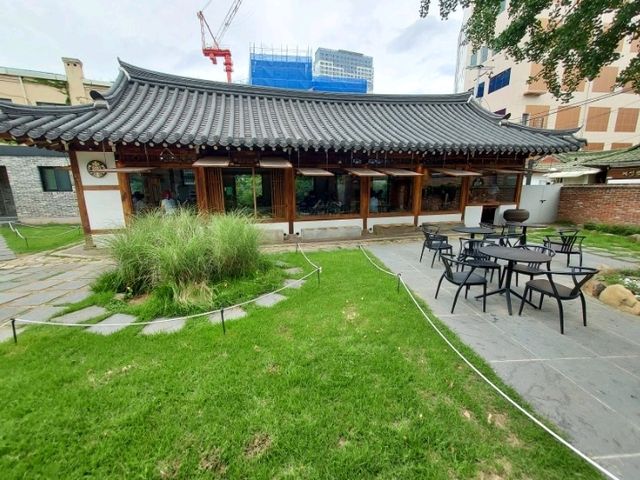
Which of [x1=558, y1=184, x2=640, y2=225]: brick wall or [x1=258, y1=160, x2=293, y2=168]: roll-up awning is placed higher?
[x1=258, y1=160, x2=293, y2=168]: roll-up awning

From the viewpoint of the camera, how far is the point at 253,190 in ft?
25.1

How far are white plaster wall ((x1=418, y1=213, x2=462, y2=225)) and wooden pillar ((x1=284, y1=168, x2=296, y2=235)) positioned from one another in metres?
4.24

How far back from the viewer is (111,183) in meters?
6.62

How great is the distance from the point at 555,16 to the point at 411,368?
5.29 meters

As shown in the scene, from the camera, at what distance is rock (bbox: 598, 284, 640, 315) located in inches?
143

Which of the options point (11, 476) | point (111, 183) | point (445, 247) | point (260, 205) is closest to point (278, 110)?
point (260, 205)

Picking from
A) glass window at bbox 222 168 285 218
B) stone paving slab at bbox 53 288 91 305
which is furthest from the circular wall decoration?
stone paving slab at bbox 53 288 91 305

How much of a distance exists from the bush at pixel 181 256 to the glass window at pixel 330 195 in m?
3.66

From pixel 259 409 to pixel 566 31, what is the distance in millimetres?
5822

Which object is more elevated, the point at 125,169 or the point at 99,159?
the point at 99,159

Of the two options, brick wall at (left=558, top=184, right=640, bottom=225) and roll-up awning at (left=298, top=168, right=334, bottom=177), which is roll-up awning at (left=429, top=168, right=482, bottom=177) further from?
Result: brick wall at (left=558, top=184, right=640, bottom=225)

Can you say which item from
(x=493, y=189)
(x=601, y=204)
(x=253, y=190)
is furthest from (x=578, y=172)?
(x=253, y=190)

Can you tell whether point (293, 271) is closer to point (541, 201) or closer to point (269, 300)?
point (269, 300)

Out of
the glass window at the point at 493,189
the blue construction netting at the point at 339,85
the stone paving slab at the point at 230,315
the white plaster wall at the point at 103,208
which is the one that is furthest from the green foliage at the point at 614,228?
the blue construction netting at the point at 339,85
